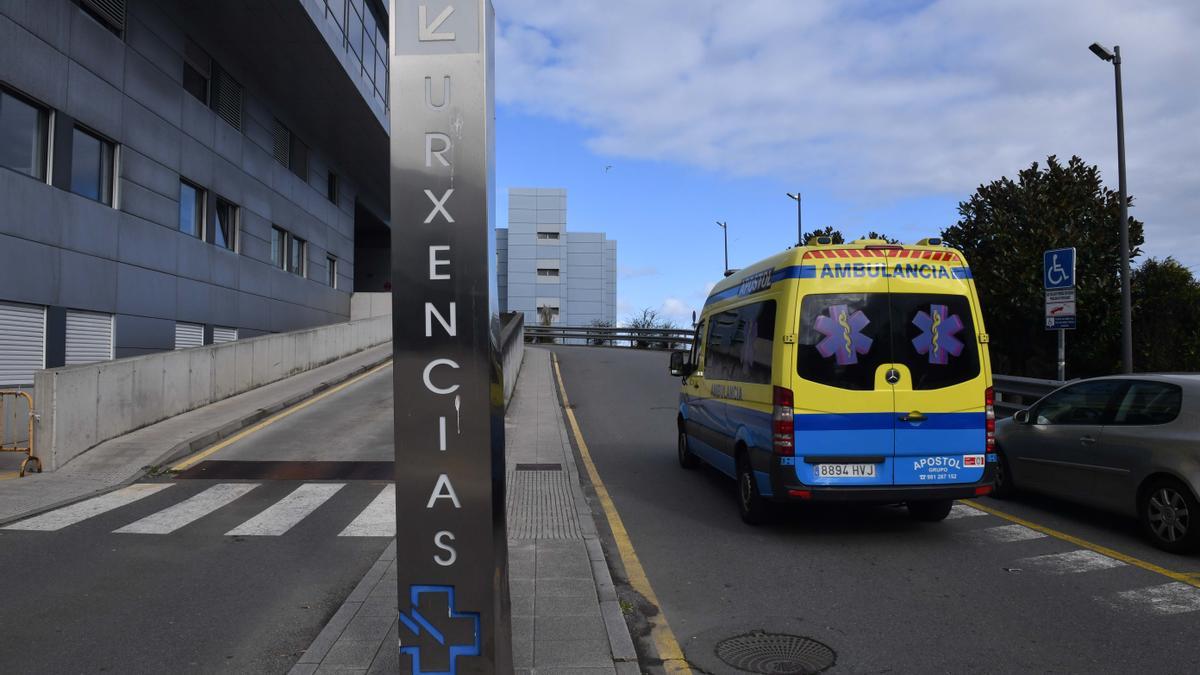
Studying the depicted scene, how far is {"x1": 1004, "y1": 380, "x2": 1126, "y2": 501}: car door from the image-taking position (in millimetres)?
8031

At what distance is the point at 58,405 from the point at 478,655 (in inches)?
389

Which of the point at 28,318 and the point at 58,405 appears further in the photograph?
the point at 28,318

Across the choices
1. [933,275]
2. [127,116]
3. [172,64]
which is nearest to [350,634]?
[933,275]

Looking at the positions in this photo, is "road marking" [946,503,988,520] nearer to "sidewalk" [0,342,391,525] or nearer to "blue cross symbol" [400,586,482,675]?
"blue cross symbol" [400,586,482,675]

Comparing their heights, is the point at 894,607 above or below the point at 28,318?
below

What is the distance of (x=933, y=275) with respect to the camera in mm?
A: 7527

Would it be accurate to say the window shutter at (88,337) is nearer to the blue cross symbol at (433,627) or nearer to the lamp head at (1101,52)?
the blue cross symbol at (433,627)

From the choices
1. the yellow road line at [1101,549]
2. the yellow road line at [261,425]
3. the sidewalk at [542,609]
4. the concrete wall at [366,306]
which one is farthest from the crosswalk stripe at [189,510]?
the concrete wall at [366,306]

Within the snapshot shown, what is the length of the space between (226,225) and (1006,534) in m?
21.8

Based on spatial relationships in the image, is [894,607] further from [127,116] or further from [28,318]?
[127,116]

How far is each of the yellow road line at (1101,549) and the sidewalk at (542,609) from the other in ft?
13.7

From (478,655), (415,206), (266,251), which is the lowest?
(478,655)

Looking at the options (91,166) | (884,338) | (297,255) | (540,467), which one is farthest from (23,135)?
(297,255)

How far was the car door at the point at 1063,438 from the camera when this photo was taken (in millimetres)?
8031
